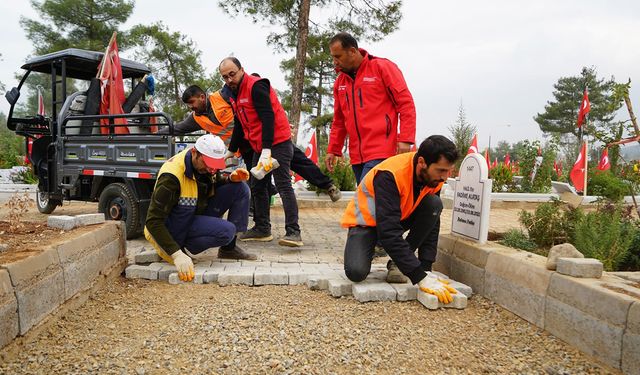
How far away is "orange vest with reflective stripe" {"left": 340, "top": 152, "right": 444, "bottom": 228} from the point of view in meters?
3.16

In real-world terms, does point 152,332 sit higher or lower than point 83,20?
lower

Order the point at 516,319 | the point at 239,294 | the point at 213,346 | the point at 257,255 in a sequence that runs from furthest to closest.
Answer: the point at 257,255 → the point at 239,294 → the point at 516,319 → the point at 213,346

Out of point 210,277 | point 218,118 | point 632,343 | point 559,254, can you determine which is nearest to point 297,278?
point 210,277

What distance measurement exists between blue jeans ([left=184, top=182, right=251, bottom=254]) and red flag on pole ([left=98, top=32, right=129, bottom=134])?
9.50 feet

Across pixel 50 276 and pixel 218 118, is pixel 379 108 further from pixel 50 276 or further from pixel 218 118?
pixel 50 276

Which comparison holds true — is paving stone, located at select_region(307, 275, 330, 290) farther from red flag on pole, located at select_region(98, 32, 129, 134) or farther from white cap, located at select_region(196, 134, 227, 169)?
red flag on pole, located at select_region(98, 32, 129, 134)

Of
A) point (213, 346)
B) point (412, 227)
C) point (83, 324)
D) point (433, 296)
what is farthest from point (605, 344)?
point (83, 324)

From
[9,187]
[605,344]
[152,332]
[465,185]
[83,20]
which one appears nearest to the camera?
[605,344]

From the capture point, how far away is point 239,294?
11.2ft

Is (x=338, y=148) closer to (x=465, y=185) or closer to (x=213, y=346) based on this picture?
(x=465, y=185)

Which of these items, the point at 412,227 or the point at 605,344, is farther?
the point at 412,227

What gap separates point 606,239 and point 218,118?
13.9 ft

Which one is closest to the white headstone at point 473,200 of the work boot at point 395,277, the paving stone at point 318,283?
the work boot at point 395,277

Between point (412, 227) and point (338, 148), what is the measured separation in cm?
152
